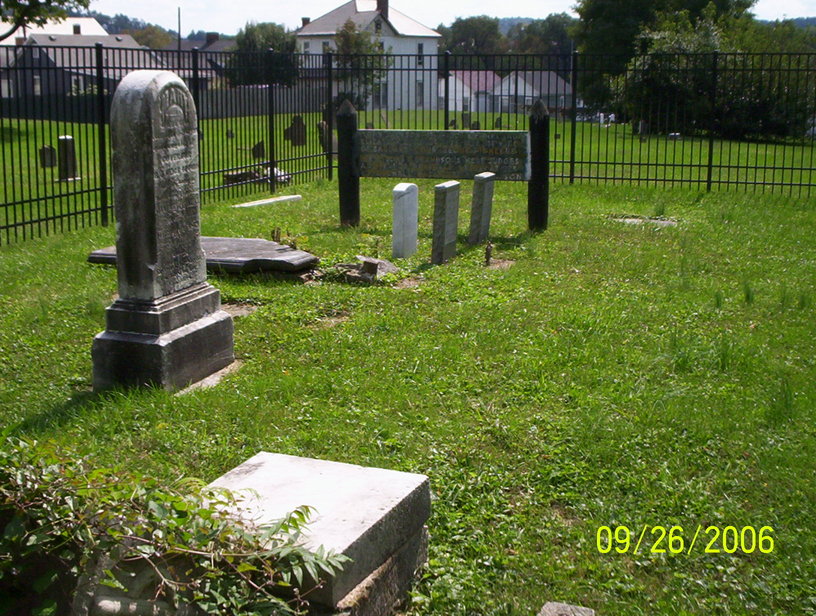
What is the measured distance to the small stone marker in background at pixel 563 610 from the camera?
3519mm

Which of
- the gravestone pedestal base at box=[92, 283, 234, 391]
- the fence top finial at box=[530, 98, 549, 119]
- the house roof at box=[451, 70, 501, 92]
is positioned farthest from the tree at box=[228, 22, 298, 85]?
the house roof at box=[451, 70, 501, 92]

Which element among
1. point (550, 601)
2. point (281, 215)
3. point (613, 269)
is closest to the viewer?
point (550, 601)

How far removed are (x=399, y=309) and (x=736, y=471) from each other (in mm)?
3734

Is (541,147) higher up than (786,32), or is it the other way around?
(786,32)

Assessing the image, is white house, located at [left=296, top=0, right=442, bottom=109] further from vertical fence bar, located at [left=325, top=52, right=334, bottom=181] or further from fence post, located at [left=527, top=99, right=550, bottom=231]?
fence post, located at [left=527, top=99, right=550, bottom=231]

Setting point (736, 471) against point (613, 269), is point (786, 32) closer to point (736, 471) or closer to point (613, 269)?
point (613, 269)

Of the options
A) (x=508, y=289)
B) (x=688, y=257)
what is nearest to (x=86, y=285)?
(x=508, y=289)

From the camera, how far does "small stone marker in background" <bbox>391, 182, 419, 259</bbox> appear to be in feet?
33.9

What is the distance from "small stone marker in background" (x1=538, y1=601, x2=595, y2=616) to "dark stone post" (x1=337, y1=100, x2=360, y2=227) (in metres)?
9.00

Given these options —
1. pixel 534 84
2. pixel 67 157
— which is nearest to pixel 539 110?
pixel 67 157

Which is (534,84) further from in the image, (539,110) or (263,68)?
(539,110)

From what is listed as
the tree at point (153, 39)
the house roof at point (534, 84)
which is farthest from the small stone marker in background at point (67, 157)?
the tree at point (153, 39)

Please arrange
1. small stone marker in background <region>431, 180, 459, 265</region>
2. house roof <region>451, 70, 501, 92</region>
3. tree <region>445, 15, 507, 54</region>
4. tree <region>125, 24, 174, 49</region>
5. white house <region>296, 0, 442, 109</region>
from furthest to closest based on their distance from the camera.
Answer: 1. tree <region>125, 24, 174, 49</region>
2. tree <region>445, 15, 507, 54</region>
3. white house <region>296, 0, 442, 109</region>
4. house roof <region>451, 70, 501, 92</region>
5. small stone marker in background <region>431, 180, 459, 265</region>

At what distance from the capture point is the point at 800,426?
217 inches
